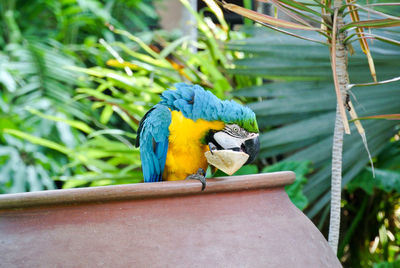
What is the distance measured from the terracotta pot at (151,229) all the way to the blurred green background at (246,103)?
2.08 ft

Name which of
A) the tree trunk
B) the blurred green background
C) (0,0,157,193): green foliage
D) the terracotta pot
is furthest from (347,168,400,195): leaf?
(0,0,157,193): green foliage

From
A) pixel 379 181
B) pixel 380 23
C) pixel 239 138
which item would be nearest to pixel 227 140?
pixel 239 138

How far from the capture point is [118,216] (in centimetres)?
62

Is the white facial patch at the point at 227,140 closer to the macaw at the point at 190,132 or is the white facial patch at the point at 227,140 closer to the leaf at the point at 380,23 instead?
the macaw at the point at 190,132

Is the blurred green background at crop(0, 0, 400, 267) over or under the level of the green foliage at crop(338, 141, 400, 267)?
over

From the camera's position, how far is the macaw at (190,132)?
37.5 inches

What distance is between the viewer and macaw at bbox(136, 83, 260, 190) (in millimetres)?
952

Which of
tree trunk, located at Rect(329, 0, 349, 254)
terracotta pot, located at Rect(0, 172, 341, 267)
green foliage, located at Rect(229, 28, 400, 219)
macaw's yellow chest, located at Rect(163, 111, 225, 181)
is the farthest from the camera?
green foliage, located at Rect(229, 28, 400, 219)

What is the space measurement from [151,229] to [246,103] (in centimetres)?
128

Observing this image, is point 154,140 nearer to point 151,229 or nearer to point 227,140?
point 227,140

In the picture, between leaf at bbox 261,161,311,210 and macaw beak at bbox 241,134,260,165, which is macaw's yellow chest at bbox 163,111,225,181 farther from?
leaf at bbox 261,161,311,210

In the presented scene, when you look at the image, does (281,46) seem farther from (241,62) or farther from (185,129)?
(185,129)

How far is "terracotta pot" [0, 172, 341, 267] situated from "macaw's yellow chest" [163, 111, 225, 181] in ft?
1.17

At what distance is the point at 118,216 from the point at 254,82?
1.44 metres
